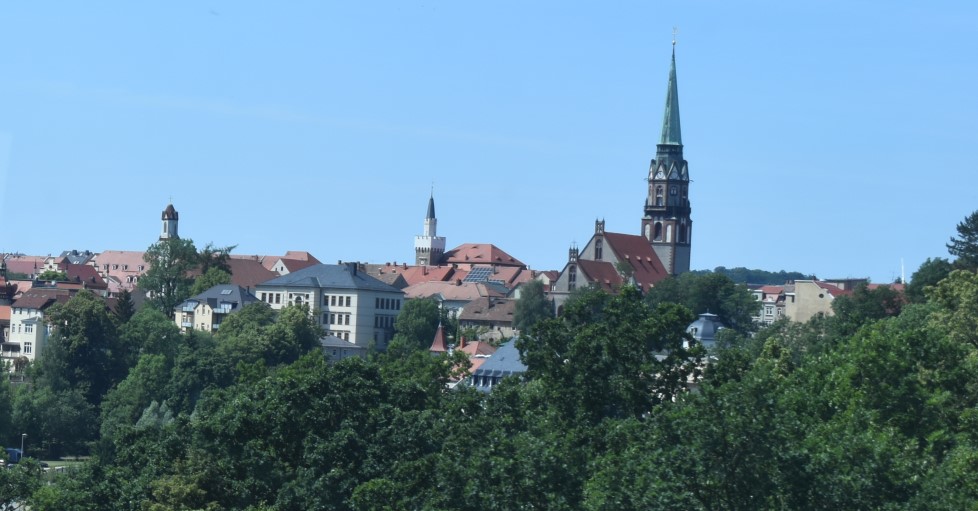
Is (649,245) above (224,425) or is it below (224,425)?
above

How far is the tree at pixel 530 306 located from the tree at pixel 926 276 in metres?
43.5

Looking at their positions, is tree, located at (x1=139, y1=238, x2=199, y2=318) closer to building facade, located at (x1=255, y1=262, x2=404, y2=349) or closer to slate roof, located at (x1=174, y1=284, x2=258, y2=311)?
slate roof, located at (x1=174, y1=284, x2=258, y2=311)

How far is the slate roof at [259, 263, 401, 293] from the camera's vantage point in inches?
5285

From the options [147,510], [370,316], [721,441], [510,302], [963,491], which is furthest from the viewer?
[510,302]

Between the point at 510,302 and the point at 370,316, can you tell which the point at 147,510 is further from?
the point at 510,302

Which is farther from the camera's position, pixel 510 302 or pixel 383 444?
pixel 510 302

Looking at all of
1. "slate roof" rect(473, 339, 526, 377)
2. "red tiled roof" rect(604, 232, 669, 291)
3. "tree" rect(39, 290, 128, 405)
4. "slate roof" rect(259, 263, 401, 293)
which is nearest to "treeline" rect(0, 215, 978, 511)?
"slate roof" rect(473, 339, 526, 377)

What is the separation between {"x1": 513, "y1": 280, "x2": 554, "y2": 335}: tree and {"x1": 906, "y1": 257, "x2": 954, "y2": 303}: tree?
143ft

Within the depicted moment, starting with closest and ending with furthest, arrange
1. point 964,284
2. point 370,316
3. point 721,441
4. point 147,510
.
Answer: point 721,441
point 147,510
point 964,284
point 370,316

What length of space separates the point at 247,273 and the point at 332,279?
22.3 m

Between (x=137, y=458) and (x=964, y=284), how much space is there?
1320 inches

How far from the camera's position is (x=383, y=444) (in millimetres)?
42781

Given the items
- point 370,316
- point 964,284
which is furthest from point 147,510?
point 370,316

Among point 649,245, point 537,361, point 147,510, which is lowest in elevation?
point 147,510
